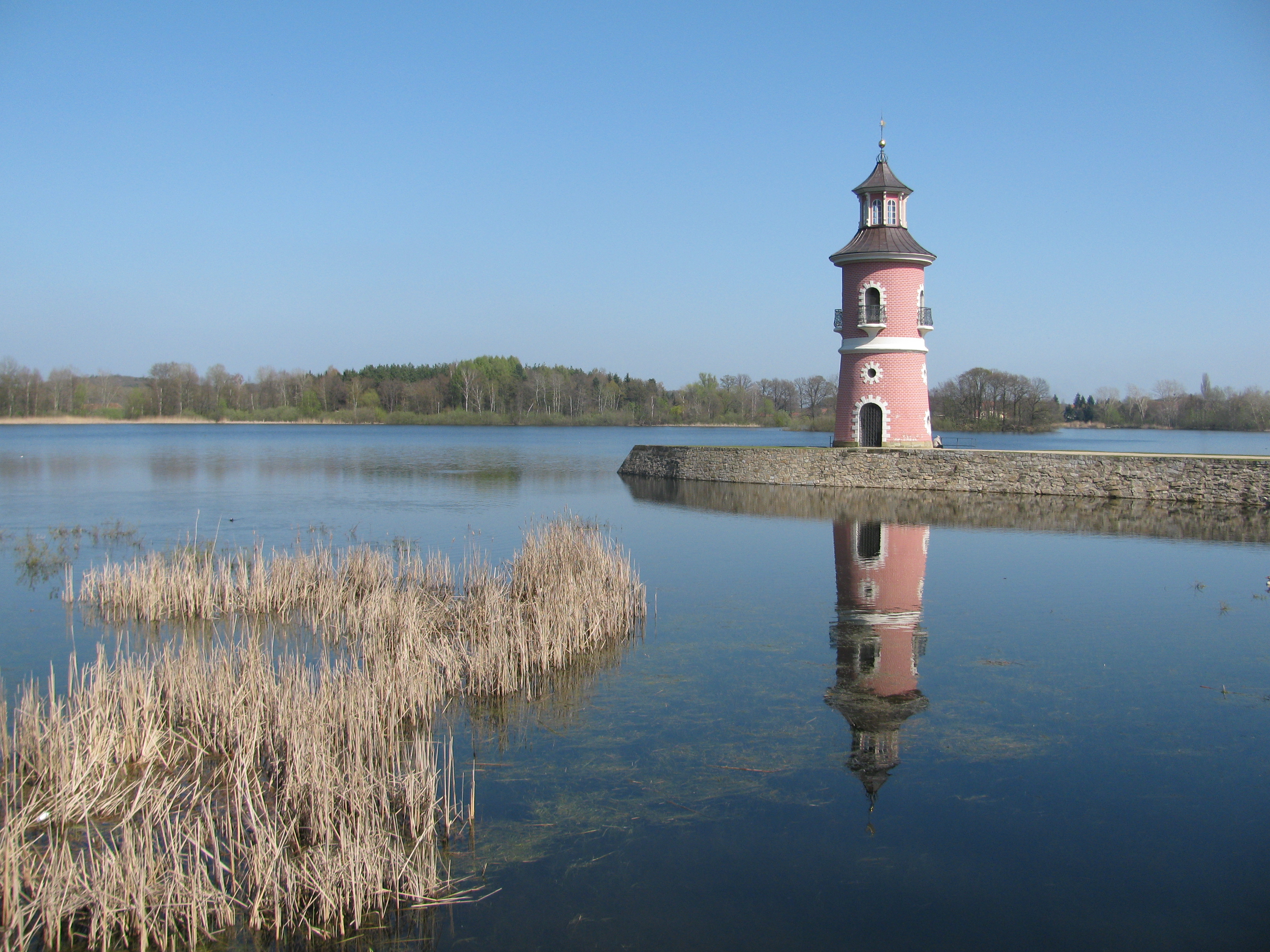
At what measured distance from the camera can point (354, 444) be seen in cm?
6138

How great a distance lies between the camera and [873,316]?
2898 centimetres

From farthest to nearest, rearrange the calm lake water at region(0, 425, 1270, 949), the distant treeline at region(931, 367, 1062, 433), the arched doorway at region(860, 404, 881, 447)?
the distant treeline at region(931, 367, 1062, 433), the arched doorway at region(860, 404, 881, 447), the calm lake water at region(0, 425, 1270, 949)

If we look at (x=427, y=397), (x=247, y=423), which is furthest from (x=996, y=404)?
(x=247, y=423)

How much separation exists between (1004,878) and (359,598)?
27.9 ft

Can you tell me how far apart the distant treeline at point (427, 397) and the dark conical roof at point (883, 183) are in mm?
66269

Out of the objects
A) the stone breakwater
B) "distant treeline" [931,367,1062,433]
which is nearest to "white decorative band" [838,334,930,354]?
the stone breakwater

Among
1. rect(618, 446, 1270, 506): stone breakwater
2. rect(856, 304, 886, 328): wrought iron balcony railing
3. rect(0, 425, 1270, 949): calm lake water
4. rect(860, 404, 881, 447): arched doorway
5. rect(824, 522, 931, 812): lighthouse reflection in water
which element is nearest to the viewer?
rect(0, 425, 1270, 949): calm lake water

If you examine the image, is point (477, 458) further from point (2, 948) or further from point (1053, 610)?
point (2, 948)

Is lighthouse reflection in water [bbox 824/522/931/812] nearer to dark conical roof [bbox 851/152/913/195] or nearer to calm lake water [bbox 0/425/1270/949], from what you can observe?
calm lake water [bbox 0/425/1270/949]

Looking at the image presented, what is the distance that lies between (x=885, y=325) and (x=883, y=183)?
15.7 ft

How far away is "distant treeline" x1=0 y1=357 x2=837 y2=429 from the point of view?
105000mm

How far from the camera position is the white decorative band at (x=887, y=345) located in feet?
94.8

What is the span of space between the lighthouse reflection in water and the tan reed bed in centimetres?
266

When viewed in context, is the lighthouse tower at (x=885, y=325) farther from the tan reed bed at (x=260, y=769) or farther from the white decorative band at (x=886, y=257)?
the tan reed bed at (x=260, y=769)
